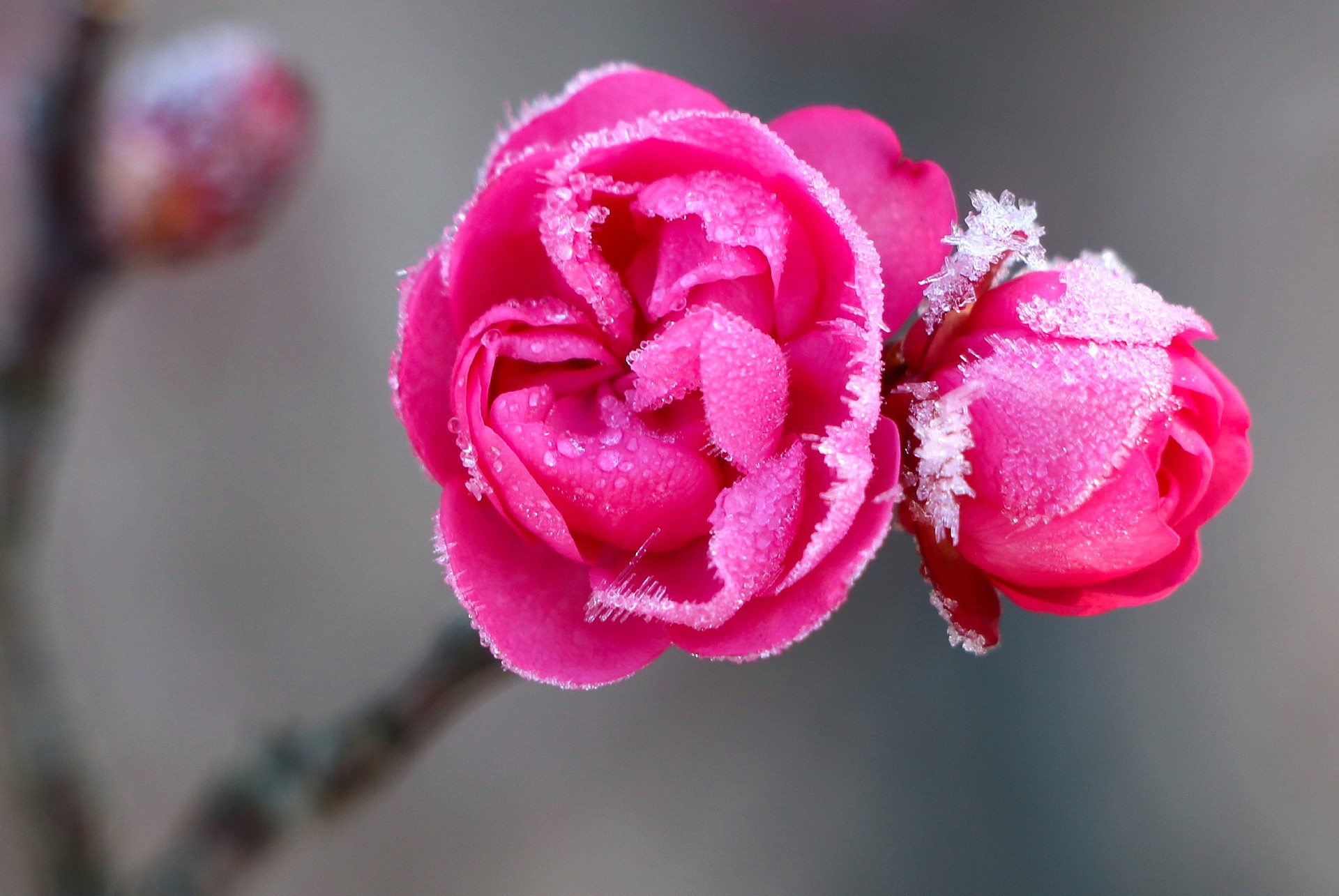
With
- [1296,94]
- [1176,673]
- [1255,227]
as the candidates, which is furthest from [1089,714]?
[1296,94]

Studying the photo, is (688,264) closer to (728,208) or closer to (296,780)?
(728,208)

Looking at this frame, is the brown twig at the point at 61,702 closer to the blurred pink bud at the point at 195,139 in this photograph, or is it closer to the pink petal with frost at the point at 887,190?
the blurred pink bud at the point at 195,139

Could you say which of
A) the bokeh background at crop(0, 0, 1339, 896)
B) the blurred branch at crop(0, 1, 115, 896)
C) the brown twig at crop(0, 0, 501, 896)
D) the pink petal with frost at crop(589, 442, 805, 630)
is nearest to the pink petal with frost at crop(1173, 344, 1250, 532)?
the pink petal with frost at crop(589, 442, 805, 630)

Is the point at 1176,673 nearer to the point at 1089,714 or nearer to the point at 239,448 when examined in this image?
the point at 1089,714

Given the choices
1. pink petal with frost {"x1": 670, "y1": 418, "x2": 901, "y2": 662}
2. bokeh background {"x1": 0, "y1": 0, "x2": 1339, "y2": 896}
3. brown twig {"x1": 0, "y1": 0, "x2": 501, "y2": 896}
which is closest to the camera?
pink petal with frost {"x1": 670, "y1": 418, "x2": 901, "y2": 662}

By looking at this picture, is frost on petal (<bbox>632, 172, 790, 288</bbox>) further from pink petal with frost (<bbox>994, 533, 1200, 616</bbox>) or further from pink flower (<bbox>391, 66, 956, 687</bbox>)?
pink petal with frost (<bbox>994, 533, 1200, 616</bbox>)

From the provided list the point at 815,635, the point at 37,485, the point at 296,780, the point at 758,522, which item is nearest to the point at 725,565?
the point at 758,522

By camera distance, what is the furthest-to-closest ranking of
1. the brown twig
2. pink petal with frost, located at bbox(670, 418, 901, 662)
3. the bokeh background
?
the bokeh background < the brown twig < pink petal with frost, located at bbox(670, 418, 901, 662)
